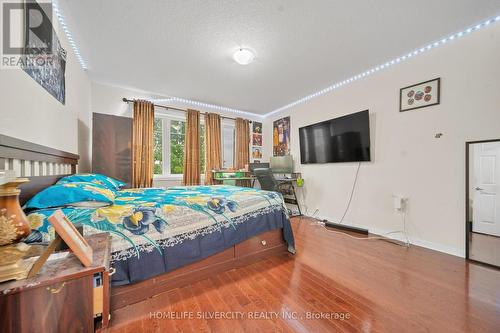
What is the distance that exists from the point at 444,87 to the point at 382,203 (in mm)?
1686

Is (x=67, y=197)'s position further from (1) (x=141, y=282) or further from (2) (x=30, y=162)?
(1) (x=141, y=282)

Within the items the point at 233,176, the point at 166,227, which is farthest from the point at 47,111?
the point at 233,176

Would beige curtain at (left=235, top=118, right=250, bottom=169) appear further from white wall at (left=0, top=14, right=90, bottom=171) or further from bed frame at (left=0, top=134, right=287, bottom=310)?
white wall at (left=0, top=14, right=90, bottom=171)

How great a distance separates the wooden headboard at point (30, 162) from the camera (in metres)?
1.08

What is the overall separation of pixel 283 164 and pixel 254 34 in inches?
112

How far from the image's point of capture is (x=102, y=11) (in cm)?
183

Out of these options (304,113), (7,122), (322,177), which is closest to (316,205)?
(322,177)

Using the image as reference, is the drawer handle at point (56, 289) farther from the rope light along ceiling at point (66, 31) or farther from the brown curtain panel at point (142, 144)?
the brown curtain panel at point (142, 144)

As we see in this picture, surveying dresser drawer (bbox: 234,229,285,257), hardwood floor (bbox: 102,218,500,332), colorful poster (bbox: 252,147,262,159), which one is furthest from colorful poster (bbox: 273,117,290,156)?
hardwood floor (bbox: 102,218,500,332)

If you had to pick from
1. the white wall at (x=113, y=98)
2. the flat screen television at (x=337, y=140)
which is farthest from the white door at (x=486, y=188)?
the white wall at (x=113, y=98)

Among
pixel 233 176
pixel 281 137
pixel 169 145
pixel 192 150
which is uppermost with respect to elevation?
pixel 281 137

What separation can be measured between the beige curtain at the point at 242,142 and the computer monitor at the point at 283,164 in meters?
0.80

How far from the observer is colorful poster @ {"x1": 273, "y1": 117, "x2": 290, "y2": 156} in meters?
4.68

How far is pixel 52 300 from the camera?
24.8 inches
